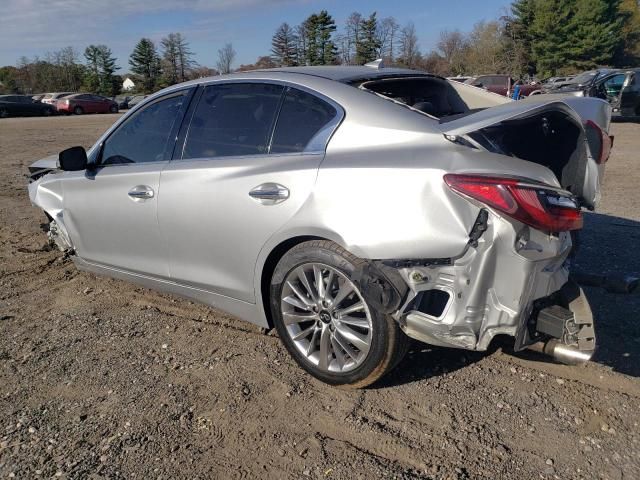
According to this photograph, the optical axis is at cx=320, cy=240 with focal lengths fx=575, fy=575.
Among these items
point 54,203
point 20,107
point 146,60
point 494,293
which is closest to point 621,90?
point 54,203

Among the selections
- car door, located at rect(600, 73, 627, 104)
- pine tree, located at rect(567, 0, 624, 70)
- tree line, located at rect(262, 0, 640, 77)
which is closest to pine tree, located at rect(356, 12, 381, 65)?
tree line, located at rect(262, 0, 640, 77)

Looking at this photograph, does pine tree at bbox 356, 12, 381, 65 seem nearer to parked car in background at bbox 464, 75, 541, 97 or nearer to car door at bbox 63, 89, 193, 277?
parked car in background at bbox 464, 75, 541, 97

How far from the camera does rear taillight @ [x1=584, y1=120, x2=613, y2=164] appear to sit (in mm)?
3574

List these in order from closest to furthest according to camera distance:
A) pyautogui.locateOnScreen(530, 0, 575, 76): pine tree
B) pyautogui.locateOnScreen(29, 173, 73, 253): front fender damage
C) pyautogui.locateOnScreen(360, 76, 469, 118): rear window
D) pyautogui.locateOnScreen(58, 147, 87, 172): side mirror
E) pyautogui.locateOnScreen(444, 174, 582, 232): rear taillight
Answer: pyautogui.locateOnScreen(444, 174, 582, 232): rear taillight
pyautogui.locateOnScreen(360, 76, 469, 118): rear window
pyautogui.locateOnScreen(58, 147, 87, 172): side mirror
pyautogui.locateOnScreen(29, 173, 73, 253): front fender damage
pyautogui.locateOnScreen(530, 0, 575, 76): pine tree

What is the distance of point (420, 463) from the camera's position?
2658mm

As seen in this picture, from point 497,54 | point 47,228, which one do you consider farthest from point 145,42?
point 47,228

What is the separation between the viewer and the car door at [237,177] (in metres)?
3.24

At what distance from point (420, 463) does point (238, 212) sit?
5.53 feet

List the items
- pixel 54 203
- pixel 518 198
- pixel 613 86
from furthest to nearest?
pixel 613 86 → pixel 54 203 → pixel 518 198

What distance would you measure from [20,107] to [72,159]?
3887cm

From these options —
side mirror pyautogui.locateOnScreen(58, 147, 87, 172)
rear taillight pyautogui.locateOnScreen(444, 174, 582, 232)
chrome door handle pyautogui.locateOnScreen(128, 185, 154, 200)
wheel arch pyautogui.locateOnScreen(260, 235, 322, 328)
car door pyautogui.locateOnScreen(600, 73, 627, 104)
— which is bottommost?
car door pyautogui.locateOnScreen(600, 73, 627, 104)

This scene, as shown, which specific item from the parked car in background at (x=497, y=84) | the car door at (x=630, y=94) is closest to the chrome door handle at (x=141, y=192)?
the car door at (x=630, y=94)

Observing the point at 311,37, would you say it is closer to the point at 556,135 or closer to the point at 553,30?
the point at 553,30

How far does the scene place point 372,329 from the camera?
9.88 ft
